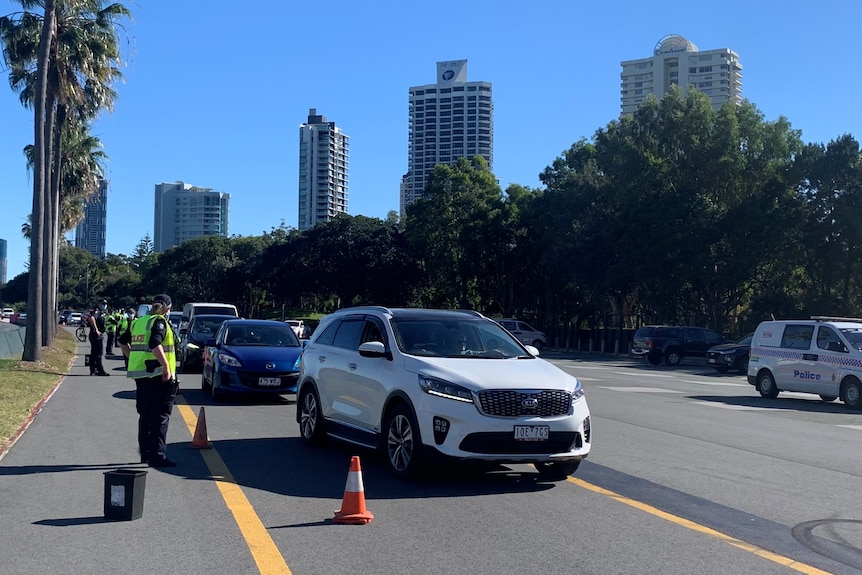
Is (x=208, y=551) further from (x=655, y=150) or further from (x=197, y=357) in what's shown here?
(x=655, y=150)

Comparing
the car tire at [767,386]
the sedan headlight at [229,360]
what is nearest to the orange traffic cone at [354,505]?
the sedan headlight at [229,360]

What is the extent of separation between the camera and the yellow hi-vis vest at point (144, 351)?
997cm

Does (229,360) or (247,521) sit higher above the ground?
(229,360)

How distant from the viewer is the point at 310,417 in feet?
38.8

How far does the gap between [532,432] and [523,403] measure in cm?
29

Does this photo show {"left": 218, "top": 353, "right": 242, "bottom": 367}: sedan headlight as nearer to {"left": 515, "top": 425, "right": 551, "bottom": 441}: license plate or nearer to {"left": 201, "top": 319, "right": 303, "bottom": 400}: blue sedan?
{"left": 201, "top": 319, "right": 303, "bottom": 400}: blue sedan

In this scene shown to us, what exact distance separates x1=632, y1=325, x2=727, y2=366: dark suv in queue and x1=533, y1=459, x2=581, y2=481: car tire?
1216 inches

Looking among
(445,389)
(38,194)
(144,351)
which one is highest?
(38,194)

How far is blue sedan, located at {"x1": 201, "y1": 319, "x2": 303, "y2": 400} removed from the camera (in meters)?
16.8

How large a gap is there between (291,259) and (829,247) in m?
41.3

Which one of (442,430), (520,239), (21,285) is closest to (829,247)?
(520,239)

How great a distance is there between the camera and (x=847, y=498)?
29.8 feet

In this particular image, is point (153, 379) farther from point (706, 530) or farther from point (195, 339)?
point (195, 339)

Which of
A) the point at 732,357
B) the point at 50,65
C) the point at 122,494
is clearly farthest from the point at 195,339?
the point at 732,357
